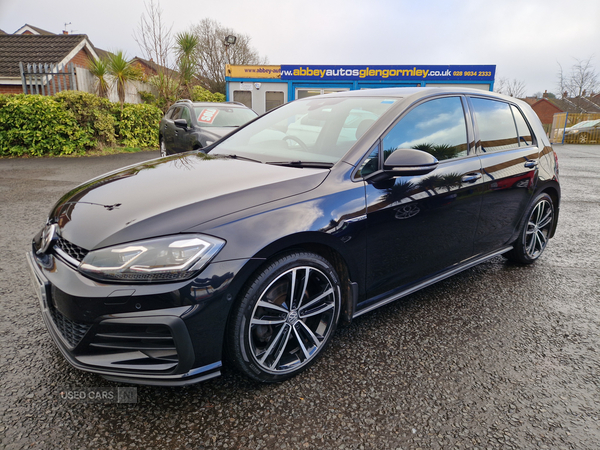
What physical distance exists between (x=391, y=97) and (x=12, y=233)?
4352 mm

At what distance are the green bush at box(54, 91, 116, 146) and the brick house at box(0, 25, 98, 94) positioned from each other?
7461mm

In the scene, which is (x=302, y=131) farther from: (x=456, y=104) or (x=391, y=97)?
(x=456, y=104)

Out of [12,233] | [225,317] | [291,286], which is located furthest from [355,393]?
[12,233]

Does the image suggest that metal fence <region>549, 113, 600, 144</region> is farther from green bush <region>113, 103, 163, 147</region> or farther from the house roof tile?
the house roof tile

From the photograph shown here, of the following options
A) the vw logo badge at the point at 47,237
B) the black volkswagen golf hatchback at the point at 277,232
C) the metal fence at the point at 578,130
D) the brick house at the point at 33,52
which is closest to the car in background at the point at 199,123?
the black volkswagen golf hatchback at the point at 277,232

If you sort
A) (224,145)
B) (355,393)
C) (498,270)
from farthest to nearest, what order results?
(498,270), (224,145), (355,393)

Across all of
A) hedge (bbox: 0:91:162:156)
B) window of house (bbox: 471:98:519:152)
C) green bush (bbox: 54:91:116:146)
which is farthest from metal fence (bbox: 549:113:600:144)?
window of house (bbox: 471:98:519:152)

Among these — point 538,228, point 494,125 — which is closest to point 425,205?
point 494,125

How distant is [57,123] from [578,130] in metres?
28.3

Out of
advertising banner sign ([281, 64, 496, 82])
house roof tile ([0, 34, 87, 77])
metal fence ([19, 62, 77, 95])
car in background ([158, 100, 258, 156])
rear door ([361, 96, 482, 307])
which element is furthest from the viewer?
house roof tile ([0, 34, 87, 77])

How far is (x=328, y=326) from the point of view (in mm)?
2361

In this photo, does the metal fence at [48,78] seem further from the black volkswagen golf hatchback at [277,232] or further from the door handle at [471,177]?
the door handle at [471,177]

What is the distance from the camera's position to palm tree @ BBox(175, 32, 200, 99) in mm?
16473

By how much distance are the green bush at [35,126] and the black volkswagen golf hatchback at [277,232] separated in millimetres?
9575
